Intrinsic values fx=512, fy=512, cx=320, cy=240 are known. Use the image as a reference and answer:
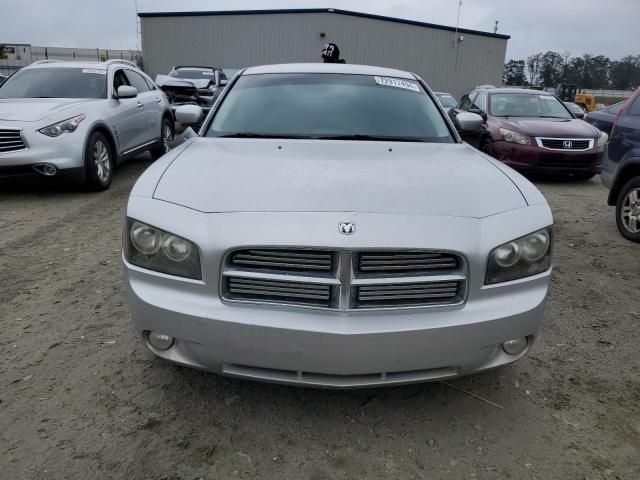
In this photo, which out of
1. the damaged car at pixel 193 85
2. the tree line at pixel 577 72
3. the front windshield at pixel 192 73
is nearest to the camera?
the damaged car at pixel 193 85

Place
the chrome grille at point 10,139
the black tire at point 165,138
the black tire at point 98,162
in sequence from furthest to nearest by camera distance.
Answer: the black tire at point 165,138 < the black tire at point 98,162 < the chrome grille at point 10,139

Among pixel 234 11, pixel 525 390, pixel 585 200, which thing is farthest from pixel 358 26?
pixel 525 390

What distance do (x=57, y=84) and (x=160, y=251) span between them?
19.8 ft

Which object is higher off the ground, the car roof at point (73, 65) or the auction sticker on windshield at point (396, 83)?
the car roof at point (73, 65)

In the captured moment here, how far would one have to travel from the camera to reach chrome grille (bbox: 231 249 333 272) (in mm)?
2000

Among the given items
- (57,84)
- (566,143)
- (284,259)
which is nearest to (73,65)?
(57,84)

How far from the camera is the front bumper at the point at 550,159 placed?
7914mm

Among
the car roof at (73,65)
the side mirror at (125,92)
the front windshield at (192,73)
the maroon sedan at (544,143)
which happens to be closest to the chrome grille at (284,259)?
the side mirror at (125,92)

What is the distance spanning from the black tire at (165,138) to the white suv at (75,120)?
219 millimetres

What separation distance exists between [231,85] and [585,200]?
551 cm

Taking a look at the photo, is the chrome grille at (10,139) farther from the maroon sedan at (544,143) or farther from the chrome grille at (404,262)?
the maroon sedan at (544,143)

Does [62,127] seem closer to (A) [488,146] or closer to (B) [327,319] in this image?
(B) [327,319]

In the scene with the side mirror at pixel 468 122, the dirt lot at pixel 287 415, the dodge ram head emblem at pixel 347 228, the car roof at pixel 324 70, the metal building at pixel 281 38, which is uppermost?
the metal building at pixel 281 38

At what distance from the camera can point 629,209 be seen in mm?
5203
